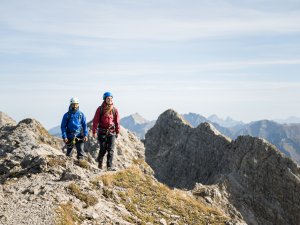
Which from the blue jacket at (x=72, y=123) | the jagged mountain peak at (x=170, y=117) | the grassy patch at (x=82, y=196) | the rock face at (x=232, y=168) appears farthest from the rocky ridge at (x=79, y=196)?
the jagged mountain peak at (x=170, y=117)

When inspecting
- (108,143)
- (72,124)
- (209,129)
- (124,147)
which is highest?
(72,124)

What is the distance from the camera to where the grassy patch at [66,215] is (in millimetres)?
12947

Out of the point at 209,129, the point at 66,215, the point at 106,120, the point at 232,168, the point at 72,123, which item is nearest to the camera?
the point at 66,215

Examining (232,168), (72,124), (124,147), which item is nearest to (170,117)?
(232,168)

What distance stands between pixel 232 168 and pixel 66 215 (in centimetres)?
5820

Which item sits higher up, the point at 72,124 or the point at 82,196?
the point at 72,124

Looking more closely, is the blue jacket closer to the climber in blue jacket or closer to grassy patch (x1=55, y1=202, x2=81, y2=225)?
the climber in blue jacket

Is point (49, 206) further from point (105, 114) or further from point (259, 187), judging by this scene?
point (259, 187)

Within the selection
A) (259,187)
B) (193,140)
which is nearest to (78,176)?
(259,187)

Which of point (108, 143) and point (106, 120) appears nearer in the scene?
point (106, 120)

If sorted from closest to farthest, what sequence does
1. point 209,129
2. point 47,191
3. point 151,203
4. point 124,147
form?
point 47,191 → point 151,203 → point 124,147 → point 209,129

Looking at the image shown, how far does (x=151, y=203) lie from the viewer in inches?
725

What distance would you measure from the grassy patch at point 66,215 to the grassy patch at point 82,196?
3.23 feet

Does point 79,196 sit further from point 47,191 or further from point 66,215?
point 66,215
